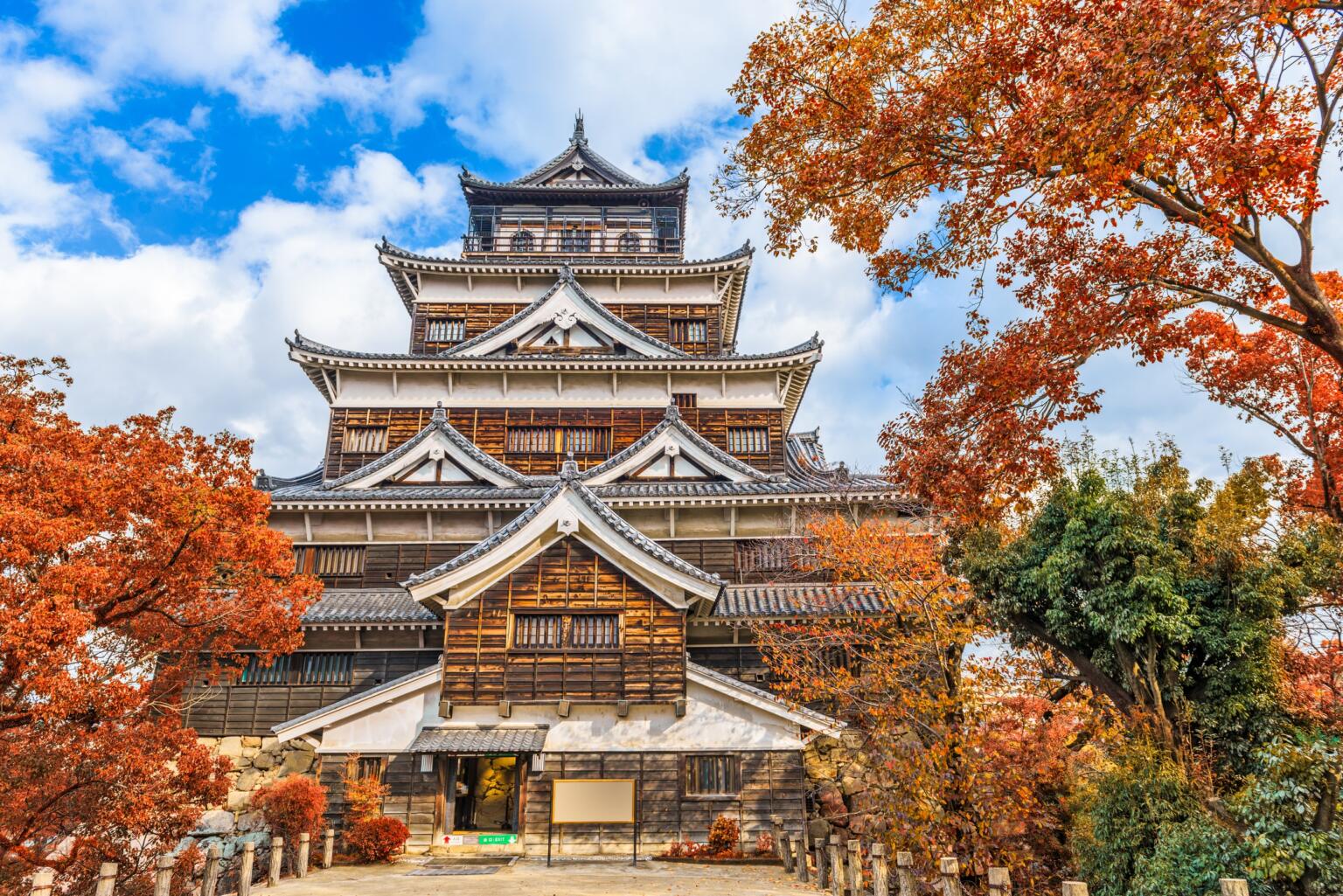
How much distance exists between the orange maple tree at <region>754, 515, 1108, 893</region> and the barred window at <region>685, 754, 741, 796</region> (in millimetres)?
2052

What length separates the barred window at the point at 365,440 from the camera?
2542cm

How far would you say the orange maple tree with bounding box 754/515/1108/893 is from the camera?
11.1 metres

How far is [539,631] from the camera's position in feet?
58.2

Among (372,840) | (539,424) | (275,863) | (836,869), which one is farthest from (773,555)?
(275,863)

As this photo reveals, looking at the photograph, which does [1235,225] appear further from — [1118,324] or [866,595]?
[866,595]

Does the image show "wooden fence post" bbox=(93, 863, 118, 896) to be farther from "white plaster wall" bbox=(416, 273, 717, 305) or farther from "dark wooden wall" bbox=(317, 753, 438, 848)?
"white plaster wall" bbox=(416, 273, 717, 305)

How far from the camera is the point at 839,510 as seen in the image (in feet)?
72.1

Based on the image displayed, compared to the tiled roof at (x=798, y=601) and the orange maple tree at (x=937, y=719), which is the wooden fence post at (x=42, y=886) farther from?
the tiled roof at (x=798, y=601)

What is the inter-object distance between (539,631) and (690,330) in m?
14.5

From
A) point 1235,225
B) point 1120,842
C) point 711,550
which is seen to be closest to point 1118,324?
point 1235,225

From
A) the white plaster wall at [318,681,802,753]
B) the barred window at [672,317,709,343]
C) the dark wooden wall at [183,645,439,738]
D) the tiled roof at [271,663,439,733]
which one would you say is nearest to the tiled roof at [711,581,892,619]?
the white plaster wall at [318,681,802,753]

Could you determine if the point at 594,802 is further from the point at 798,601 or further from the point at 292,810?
the point at 798,601

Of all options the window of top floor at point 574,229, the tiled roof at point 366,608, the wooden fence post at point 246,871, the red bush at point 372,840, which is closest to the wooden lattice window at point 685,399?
the window of top floor at point 574,229

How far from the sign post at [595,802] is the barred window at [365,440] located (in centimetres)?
1355
